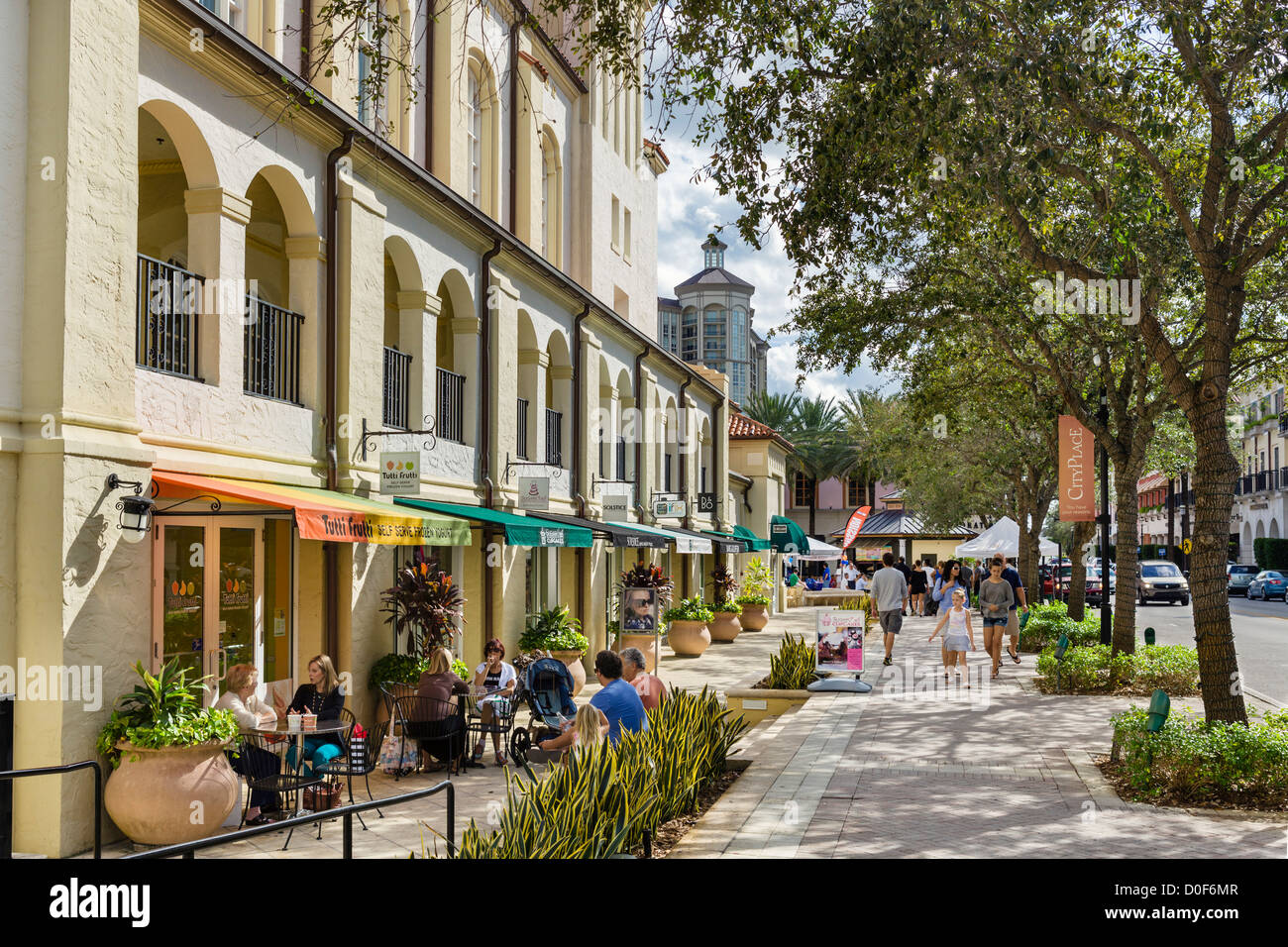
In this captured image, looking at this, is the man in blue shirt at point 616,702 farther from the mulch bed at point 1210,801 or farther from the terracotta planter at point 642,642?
the terracotta planter at point 642,642

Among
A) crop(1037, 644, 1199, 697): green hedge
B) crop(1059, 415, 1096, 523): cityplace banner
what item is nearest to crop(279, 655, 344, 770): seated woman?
crop(1037, 644, 1199, 697): green hedge

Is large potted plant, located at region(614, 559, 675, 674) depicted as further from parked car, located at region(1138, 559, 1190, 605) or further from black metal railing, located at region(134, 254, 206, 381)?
parked car, located at region(1138, 559, 1190, 605)

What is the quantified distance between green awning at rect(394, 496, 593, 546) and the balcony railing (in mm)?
1219

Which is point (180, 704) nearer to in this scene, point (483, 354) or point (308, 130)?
point (308, 130)

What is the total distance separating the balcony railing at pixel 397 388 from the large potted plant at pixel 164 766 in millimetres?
6315

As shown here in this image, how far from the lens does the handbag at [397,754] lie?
10.8 m

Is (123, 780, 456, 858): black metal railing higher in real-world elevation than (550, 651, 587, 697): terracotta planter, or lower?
higher

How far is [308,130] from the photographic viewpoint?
11938 mm

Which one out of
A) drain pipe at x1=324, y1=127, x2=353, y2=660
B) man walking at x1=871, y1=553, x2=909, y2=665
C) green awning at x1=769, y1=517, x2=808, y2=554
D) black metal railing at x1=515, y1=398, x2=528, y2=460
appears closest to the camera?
drain pipe at x1=324, y1=127, x2=353, y2=660

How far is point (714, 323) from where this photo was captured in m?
98.1

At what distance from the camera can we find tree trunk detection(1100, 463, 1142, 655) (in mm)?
16125

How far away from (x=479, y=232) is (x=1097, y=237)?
8.35 meters

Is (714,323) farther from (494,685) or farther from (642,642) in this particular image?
(494,685)

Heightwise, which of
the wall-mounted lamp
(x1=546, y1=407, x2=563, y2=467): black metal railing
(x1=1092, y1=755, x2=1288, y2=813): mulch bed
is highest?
(x1=546, y1=407, x2=563, y2=467): black metal railing
